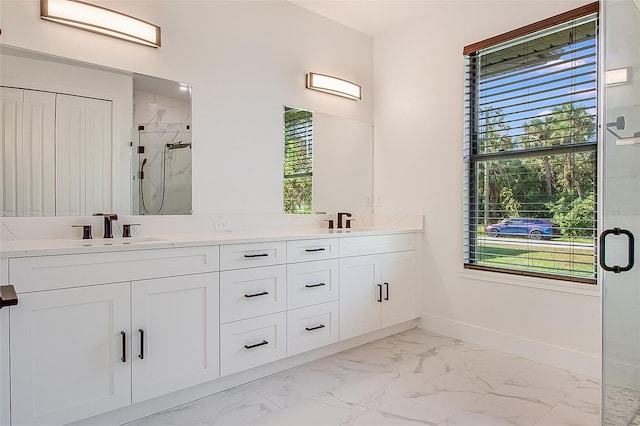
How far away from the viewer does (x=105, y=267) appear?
175 cm

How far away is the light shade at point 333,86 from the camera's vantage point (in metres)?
3.29

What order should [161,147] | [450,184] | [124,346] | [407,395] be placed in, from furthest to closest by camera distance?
[450,184] → [161,147] → [407,395] → [124,346]

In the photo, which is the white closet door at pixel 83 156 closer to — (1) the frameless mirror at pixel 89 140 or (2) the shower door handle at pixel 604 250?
(1) the frameless mirror at pixel 89 140

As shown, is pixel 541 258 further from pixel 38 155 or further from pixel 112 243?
pixel 38 155

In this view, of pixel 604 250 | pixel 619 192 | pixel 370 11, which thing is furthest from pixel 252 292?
pixel 370 11

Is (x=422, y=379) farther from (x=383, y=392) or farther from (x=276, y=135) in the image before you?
(x=276, y=135)

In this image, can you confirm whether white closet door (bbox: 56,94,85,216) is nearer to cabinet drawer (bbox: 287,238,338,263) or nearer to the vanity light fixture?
cabinet drawer (bbox: 287,238,338,263)

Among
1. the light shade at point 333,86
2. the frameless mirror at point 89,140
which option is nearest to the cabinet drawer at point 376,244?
the frameless mirror at point 89,140

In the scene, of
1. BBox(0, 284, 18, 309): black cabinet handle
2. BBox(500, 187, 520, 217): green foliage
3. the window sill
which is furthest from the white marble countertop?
BBox(500, 187, 520, 217): green foliage

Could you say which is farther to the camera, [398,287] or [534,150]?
[398,287]

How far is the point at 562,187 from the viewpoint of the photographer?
256 cm

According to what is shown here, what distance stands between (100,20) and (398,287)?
2.75m

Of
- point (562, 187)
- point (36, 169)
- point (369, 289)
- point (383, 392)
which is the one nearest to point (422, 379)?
point (383, 392)

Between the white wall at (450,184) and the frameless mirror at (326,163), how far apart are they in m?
0.16
